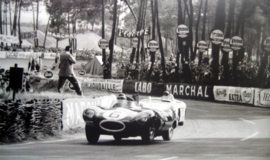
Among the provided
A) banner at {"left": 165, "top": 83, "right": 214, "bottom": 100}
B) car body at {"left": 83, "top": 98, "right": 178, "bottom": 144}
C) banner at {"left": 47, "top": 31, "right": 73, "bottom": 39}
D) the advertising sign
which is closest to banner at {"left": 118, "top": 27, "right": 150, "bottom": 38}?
banner at {"left": 47, "top": 31, "right": 73, "bottom": 39}

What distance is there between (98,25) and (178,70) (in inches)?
91.2

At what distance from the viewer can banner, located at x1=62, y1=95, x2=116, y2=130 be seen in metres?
8.30

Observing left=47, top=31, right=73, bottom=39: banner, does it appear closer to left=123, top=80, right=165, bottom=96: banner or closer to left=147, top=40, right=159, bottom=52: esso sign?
left=123, top=80, right=165, bottom=96: banner

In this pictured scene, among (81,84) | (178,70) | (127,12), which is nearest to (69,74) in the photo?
(81,84)

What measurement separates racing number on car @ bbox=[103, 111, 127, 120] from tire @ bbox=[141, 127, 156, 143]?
516 millimetres

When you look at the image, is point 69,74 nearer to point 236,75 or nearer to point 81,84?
point 81,84

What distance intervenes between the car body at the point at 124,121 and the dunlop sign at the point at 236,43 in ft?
9.01

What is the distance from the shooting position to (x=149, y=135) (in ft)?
25.6

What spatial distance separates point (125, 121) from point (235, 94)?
155 inches

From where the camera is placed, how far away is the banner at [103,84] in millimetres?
8570

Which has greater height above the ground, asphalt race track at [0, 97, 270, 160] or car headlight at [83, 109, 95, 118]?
car headlight at [83, 109, 95, 118]

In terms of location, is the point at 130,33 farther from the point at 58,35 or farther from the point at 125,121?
the point at 125,121

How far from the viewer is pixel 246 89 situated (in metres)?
10.4

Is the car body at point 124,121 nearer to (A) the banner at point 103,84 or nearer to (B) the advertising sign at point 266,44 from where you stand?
(A) the banner at point 103,84
